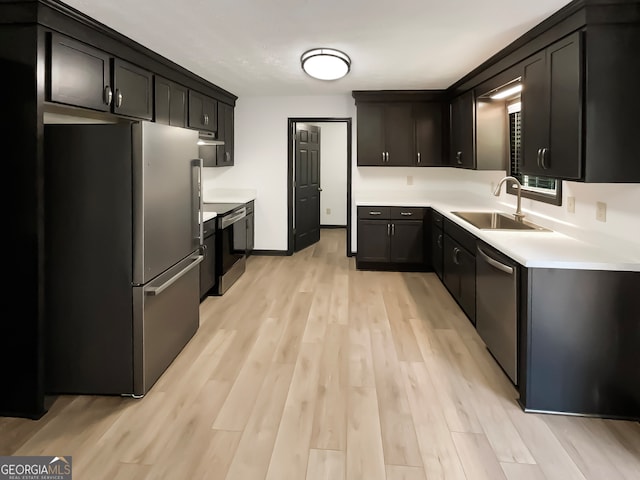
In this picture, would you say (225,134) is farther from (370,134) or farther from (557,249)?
(557,249)

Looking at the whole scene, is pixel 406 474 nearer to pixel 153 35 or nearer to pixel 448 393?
pixel 448 393

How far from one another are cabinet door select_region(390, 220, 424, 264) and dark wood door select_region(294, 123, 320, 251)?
5.60 ft

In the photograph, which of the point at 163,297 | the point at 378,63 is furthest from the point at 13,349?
the point at 378,63

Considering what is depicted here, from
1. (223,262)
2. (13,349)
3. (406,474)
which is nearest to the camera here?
(406,474)

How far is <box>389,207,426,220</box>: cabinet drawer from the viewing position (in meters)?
5.33

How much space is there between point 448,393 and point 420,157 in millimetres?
3696

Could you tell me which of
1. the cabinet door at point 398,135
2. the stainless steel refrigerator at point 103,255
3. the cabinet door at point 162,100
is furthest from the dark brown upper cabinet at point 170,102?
the cabinet door at point 398,135

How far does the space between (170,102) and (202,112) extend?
0.87 meters

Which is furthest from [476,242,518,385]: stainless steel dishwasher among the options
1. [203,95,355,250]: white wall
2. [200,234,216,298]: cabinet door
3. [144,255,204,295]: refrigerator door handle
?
[203,95,355,250]: white wall

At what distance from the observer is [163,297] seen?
2.79 m

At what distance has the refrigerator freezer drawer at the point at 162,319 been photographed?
2.52 m

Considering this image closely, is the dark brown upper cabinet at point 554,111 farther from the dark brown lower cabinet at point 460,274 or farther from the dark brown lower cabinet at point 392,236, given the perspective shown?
the dark brown lower cabinet at point 392,236

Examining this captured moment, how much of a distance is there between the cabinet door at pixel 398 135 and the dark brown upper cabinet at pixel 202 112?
2.13 metres

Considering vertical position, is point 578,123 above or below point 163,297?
above
